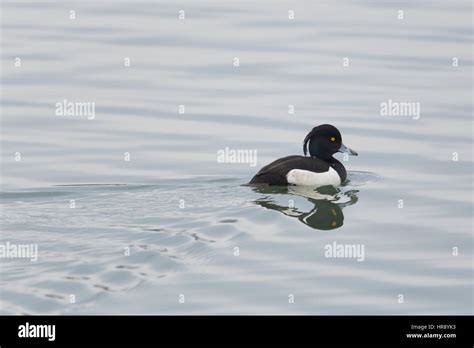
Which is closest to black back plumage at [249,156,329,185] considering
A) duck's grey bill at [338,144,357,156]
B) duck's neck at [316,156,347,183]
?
duck's neck at [316,156,347,183]

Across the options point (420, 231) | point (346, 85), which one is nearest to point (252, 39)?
point (346, 85)

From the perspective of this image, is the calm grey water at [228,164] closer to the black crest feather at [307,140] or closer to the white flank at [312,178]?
the white flank at [312,178]

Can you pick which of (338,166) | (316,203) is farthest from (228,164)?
(316,203)

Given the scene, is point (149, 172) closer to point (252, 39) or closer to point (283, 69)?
point (283, 69)

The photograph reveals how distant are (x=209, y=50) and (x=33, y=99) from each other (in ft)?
13.5

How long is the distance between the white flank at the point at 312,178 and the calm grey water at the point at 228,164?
20 cm

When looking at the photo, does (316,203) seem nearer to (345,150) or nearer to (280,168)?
(280,168)

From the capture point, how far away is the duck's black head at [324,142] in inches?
746

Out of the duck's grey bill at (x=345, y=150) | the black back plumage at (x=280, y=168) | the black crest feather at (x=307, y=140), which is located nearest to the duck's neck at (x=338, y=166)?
the duck's grey bill at (x=345, y=150)

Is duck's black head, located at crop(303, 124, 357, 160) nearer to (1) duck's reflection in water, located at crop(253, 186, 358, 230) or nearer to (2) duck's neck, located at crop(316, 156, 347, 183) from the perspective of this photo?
(2) duck's neck, located at crop(316, 156, 347, 183)

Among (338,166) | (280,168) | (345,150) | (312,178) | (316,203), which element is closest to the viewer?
(316,203)

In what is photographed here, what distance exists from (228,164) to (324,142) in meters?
1.45

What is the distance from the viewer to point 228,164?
19.3 m

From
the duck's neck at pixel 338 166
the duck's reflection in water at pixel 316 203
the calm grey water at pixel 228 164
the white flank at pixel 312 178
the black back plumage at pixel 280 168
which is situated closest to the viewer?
the calm grey water at pixel 228 164
